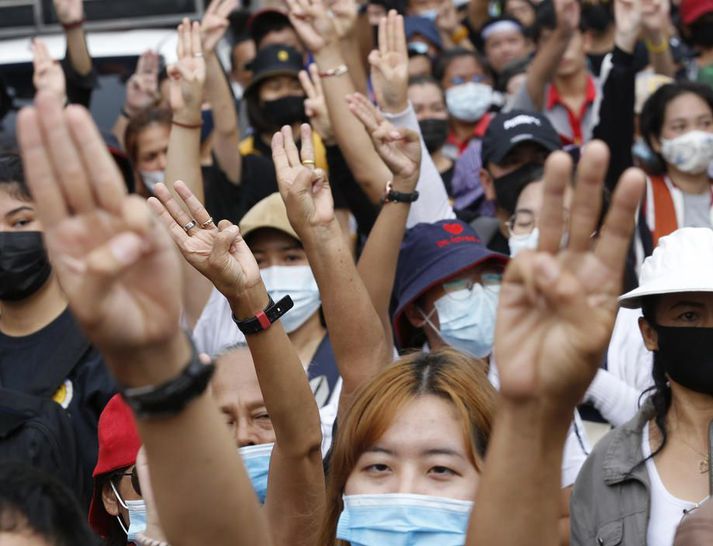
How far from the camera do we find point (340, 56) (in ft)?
17.8

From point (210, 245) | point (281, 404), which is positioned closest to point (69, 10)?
point (210, 245)

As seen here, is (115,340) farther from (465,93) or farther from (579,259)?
(465,93)

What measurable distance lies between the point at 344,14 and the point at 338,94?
2.50ft

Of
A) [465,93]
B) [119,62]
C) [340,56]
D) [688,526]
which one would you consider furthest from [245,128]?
[688,526]

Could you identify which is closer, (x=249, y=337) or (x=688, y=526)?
(x=688, y=526)

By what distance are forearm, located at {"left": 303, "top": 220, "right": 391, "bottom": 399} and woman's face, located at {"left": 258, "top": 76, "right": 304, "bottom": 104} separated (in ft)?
10.8

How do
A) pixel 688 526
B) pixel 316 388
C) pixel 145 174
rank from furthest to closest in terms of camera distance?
pixel 145 174 < pixel 316 388 < pixel 688 526

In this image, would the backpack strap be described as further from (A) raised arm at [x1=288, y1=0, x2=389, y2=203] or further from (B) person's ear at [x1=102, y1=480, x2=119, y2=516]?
(B) person's ear at [x1=102, y1=480, x2=119, y2=516]

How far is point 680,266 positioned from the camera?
11.5ft

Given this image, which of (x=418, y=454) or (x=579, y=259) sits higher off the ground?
(x=579, y=259)

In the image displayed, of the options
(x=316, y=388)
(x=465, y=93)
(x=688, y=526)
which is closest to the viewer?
(x=688, y=526)

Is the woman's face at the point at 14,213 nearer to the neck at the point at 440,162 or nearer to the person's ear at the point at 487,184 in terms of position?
the person's ear at the point at 487,184

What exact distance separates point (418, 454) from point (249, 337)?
1.65ft

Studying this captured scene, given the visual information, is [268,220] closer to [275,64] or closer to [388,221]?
[388,221]
